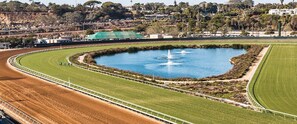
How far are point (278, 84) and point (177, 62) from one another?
30.8 metres

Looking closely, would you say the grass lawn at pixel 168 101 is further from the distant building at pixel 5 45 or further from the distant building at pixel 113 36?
the distant building at pixel 113 36

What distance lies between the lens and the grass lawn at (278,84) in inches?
1439

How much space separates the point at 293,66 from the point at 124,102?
113ft

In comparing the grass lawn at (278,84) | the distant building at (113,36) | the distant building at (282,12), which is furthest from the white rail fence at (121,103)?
the distant building at (282,12)

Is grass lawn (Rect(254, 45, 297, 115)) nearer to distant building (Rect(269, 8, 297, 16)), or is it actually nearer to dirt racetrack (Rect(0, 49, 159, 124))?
dirt racetrack (Rect(0, 49, 159, 124))

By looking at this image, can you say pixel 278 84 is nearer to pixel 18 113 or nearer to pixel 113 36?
pixel 18 113

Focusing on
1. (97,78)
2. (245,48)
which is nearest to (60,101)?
(97,78)

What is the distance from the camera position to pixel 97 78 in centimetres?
5259

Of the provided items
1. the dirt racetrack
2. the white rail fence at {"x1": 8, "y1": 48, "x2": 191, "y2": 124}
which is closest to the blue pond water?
the white rail fence at {"x1": 8, "y1": 48, "x2": 191, "y2": 124}

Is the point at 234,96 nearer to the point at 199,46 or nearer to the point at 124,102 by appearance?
the point at 124,102

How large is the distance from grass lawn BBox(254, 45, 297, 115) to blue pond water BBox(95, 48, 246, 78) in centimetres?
743

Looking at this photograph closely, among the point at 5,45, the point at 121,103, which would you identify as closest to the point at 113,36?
the point at 5,45

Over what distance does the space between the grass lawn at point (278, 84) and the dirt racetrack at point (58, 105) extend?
11850 mm

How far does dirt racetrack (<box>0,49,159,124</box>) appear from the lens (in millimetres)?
31250
